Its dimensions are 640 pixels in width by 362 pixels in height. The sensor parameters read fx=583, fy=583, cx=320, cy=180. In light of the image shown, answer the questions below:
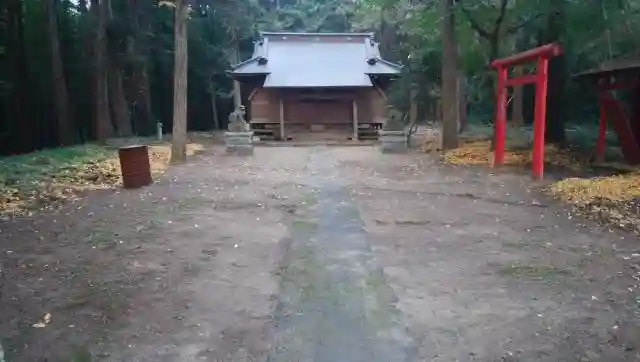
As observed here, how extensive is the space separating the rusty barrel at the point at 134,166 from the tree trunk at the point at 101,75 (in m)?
8.91

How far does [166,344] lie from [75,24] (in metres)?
23.1

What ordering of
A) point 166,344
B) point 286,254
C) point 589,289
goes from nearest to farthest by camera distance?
1. point 166,344
2. point 589,289
3. point 286,254

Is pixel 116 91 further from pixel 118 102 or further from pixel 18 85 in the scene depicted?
pixel 18 85

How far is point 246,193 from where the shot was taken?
9.02 metres

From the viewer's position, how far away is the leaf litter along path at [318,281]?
3.41 meters

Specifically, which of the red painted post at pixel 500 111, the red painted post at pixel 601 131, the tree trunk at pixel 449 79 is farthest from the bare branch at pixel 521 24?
the red painted post at pixel 500 111

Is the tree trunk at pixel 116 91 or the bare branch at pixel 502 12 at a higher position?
the bare branch at pixel 502 12

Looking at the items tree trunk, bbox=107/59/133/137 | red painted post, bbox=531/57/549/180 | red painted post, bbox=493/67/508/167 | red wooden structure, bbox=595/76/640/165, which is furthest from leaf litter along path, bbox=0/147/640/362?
tree trunk, bbox=107/59/133/137

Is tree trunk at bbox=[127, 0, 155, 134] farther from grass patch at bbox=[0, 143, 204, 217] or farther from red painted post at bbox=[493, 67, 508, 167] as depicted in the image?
red painted post at bbox=[493, 67, 508, 167]

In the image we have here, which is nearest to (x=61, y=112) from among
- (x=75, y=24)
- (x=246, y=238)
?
(x=75, y=24)

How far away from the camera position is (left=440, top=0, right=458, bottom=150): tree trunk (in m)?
14.0

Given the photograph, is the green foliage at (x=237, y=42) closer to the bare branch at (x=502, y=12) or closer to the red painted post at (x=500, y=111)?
the bare branch at (x=502, y=12)

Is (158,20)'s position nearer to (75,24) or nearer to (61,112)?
(75,24)

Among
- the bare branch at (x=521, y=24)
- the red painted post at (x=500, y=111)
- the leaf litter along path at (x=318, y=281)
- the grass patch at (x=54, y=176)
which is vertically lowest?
the leaf litter along path at (x=318, y=281)
